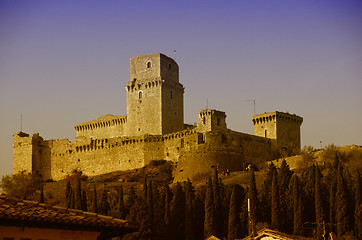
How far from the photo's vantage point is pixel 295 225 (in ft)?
159

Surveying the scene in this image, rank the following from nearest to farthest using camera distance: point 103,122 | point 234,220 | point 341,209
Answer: point 341,209 → point 234,220 → point 103,122

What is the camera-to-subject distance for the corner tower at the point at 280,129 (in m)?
77.3

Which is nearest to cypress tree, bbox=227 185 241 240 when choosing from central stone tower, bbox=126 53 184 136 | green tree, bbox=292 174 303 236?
green tree, bbox=292 174 303 236

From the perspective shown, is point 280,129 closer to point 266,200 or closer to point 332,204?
point 266,200

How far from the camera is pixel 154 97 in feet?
267

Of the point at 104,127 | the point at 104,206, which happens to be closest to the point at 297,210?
the point at 104,206

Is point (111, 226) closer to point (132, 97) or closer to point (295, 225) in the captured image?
point (295, 225)

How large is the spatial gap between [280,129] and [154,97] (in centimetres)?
1555

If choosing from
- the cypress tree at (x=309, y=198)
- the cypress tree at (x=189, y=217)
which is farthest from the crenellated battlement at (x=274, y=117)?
the cypress tree at (x=189, y=217)

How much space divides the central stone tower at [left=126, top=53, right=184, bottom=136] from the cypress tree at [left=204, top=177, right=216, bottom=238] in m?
27.4

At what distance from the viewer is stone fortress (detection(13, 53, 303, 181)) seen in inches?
2813

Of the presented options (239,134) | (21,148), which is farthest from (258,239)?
(21,148)

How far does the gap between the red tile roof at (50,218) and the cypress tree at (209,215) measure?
36.5 metres

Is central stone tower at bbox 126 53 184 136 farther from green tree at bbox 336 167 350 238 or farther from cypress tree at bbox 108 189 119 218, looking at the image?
green tree at bbox 336 167 350 238
